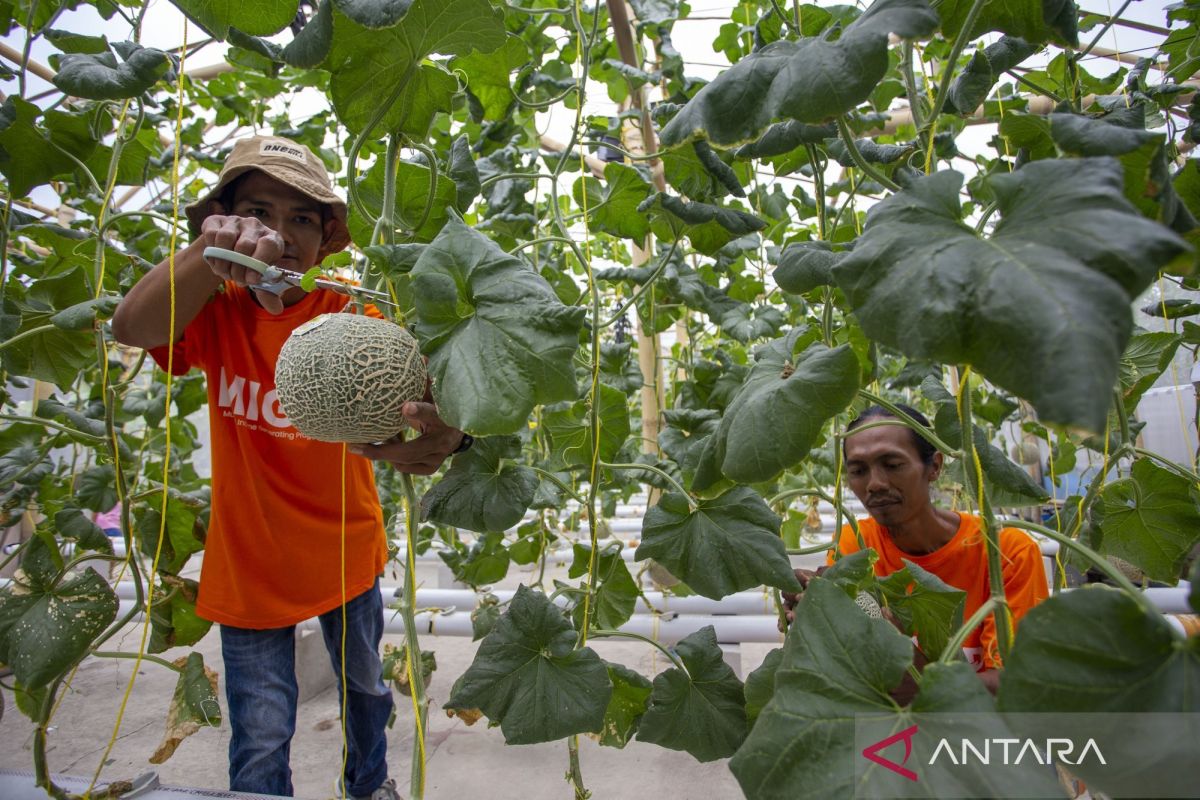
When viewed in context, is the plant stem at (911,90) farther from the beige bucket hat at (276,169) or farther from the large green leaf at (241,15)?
the beige bucket hat at (276,169)

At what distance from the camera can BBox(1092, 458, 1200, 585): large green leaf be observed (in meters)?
1.29

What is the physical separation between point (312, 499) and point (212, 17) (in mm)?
1096

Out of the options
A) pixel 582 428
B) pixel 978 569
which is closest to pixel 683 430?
pixel 582 428

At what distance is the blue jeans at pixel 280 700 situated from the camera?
161 cm

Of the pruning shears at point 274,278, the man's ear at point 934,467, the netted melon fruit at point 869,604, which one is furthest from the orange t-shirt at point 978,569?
the pruning shears at point 274,278

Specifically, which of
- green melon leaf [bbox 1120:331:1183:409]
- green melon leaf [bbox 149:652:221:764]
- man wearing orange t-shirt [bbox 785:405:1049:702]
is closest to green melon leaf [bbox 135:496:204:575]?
green melon leaf [bbox 149:652:221:764]

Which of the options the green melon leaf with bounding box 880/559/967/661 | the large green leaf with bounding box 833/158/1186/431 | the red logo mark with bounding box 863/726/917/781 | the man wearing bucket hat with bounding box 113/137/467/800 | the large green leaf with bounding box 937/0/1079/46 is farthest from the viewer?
the man wearing bucket hat with bounding box 113/137/467/800

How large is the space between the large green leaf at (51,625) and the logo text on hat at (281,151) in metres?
0.86

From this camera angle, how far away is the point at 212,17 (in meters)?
0.90

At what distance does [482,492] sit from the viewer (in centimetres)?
121

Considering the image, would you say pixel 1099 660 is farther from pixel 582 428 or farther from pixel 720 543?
pixel 582 428

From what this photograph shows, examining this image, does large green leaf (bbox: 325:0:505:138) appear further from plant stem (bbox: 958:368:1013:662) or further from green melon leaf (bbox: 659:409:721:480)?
green melon leaf (bbox: 659:409:721:480)

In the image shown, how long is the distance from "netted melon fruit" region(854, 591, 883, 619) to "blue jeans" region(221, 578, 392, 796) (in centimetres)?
127

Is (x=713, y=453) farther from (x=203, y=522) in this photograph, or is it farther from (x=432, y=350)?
(x=203, y=522)
